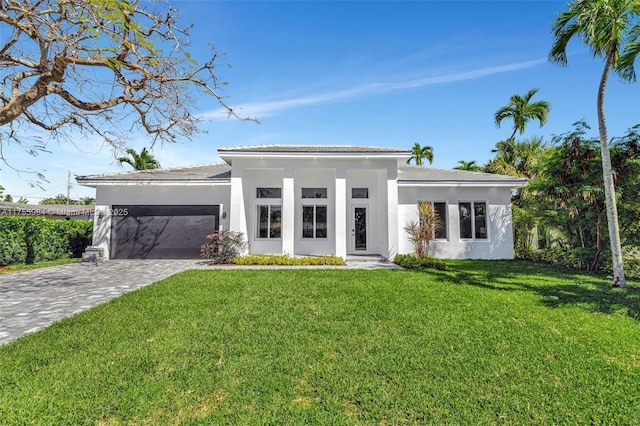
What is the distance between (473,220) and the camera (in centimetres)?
1557

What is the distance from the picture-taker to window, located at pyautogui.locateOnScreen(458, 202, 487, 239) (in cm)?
1555

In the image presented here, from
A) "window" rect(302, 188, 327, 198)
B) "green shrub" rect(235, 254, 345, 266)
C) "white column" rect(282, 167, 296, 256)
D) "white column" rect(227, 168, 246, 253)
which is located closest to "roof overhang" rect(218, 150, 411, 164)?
"white column" rect(227, 168, 246, 253)

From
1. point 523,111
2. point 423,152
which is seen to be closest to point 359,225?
point 523,111

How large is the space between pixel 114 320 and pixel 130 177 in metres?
12.0

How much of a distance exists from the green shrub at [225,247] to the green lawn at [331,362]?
5.85m

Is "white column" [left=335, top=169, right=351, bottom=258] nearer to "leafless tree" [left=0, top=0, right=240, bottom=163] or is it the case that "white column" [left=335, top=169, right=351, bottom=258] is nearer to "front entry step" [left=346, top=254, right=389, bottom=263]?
"front entry step" [left=346, top=254, right=389, bottom=263]

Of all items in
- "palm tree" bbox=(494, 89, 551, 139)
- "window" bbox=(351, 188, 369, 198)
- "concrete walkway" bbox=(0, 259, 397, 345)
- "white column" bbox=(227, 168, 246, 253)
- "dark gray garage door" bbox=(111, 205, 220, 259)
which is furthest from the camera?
"palm tree" bbox=(494, 89, 551, 139)

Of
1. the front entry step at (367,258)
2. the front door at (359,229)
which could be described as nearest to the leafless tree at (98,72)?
the front entry step at (367,258)

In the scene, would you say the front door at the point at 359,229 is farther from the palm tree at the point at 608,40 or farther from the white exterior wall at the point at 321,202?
the palm tree at the point at 608,40

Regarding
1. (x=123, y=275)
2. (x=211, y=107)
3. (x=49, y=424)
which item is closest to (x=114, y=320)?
(x=49, y=424)

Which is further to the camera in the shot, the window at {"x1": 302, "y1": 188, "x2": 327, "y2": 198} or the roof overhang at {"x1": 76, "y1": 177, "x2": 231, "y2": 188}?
the window at {"x1": 302, "y1": 188, "x2": 327, "y2": 198}

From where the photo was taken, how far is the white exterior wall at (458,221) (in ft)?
50.5

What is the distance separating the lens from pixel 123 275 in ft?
34.8

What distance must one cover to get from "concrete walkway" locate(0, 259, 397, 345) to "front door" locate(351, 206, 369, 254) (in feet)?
9.75
